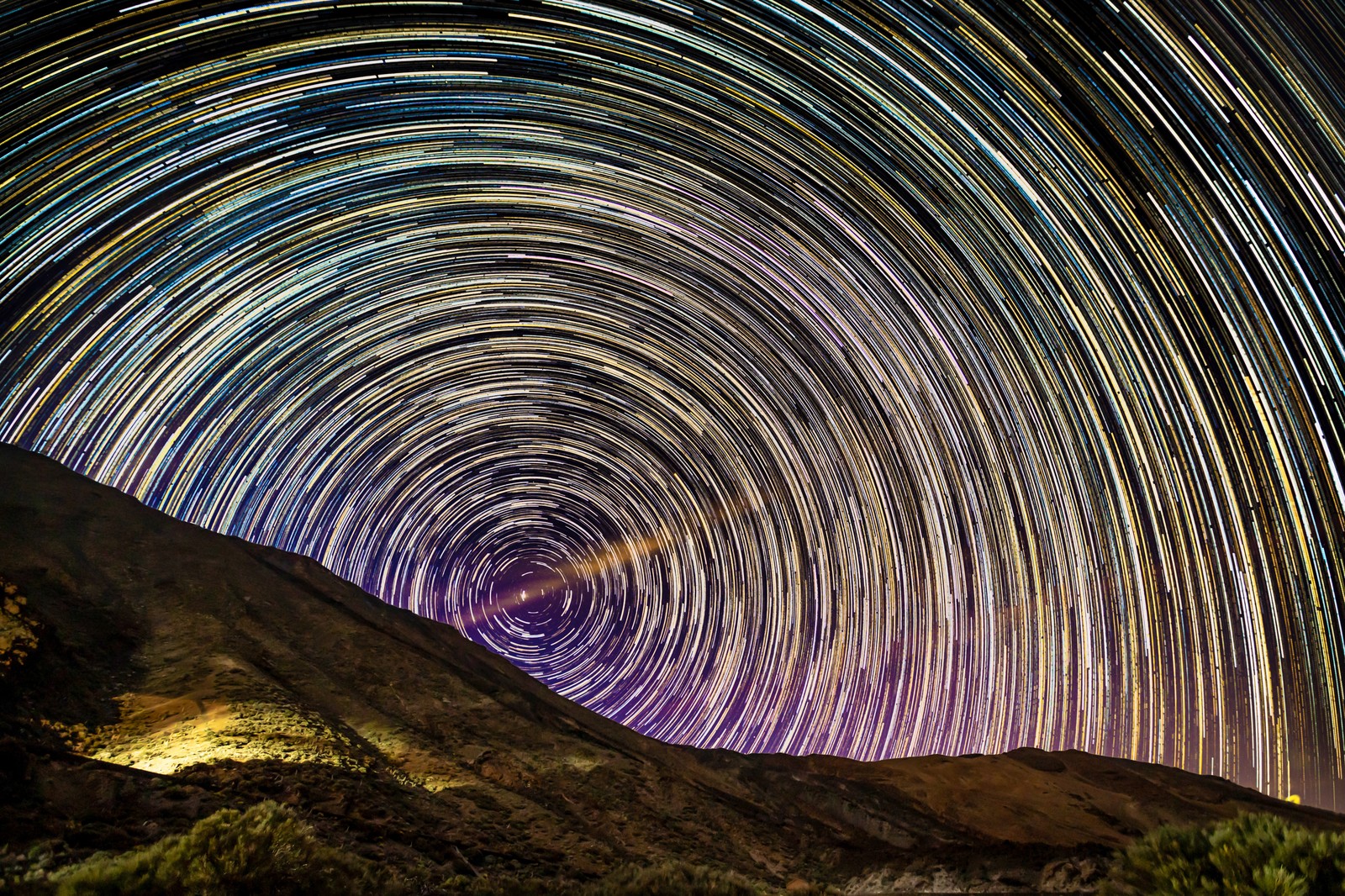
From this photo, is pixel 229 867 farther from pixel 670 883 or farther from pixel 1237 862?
pixel 1237 862

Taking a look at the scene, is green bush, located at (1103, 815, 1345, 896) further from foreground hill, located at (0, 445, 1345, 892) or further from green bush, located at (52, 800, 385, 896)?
green bush, located at (52, 800, 385, 896)

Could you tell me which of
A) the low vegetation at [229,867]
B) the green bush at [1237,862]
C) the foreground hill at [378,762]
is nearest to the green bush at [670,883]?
the foreground hill at [378,762]

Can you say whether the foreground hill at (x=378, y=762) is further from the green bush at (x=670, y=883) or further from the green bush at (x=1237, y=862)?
the green bush at (x=1237, y=862)

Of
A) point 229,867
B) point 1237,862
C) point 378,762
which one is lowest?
point 378,762

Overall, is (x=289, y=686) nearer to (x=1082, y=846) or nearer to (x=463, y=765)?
(x=463, y=765)

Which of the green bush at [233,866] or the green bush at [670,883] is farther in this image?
the green bush at [670,883]

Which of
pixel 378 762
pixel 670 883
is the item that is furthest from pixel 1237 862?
pixel 378 762
